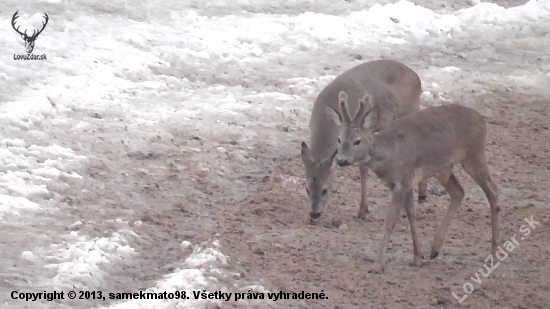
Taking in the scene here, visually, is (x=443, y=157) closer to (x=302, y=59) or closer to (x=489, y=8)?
(x=302, y=59)

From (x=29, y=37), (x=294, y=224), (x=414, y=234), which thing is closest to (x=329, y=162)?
(x=294, y=224)

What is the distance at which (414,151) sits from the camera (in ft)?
24.1

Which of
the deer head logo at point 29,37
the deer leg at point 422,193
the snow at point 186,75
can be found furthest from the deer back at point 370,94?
the deer head logo at point 29,37

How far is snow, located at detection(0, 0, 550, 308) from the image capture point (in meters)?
7.15

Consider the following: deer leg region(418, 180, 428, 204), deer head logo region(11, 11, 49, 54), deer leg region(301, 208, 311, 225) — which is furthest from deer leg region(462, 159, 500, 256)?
deer head logo region(11, 11, 49, 54)

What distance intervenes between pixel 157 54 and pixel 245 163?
3218 millimetres

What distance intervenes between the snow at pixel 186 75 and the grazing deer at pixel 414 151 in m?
1.53

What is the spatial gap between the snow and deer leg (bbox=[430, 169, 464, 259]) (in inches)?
76.1

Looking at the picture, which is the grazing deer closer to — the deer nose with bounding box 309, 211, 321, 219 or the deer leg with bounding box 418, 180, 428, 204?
the deer nose with bounding box 309, 211, 321, 219

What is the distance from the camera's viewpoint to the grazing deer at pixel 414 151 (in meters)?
7.27

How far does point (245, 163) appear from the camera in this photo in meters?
9.30

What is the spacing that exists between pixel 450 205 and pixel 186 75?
4.96m

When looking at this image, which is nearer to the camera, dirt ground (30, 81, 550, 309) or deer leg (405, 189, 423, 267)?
dirt ground (30, 81, 550, 309)

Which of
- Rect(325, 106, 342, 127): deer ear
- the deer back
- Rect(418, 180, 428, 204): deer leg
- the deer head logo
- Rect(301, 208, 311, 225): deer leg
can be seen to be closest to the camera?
Rect(325, 106, 342, 127): deer ear
